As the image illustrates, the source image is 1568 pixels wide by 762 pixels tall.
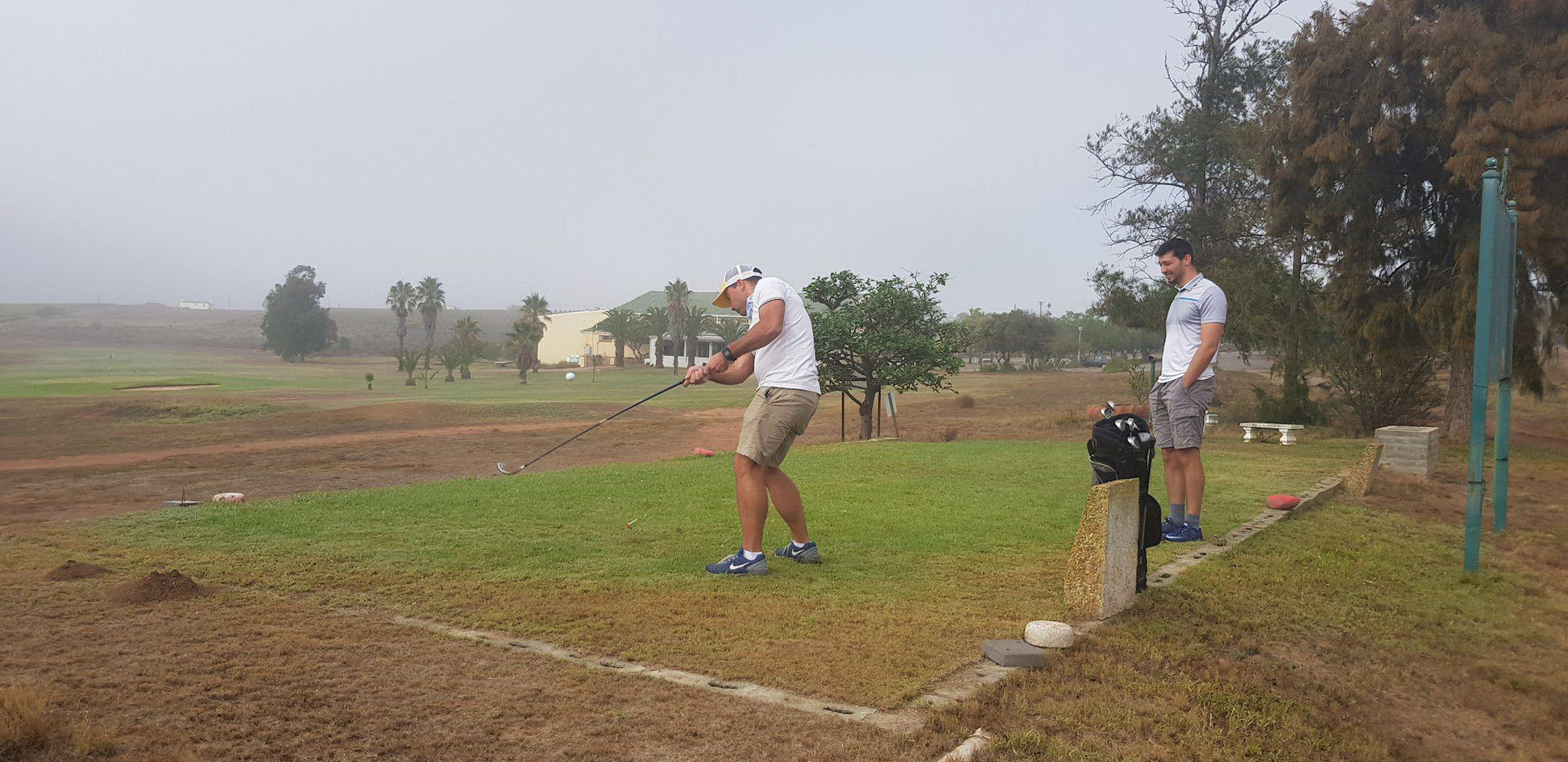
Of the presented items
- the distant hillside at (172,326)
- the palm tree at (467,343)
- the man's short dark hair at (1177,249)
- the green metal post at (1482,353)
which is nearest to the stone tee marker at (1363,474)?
the green metal post at (1482,353)

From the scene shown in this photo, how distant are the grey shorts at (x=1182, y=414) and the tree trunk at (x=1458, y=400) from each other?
1362cm

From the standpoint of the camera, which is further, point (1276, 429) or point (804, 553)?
point (1276, 429)

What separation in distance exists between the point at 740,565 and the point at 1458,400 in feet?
57.4

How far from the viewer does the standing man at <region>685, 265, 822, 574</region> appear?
570 centimetres

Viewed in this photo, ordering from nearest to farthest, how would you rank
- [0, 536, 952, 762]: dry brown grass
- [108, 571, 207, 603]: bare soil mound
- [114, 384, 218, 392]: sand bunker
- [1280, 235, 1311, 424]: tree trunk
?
1. [0, 536, 952, 762]: dry brown grass
2. [108, 571, 207, 603]: bare soil mound
3. [1280, 235, 1311, 424]: tree trunk
4. [114, 384, 218, 392]: sand bunker

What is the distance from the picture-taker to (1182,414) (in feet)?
21.9

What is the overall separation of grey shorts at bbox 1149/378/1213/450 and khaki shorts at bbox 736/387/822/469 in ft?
8.41

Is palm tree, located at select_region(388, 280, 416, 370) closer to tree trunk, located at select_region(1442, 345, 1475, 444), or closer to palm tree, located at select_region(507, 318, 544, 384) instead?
palm tree, located at select_region(507, 318, 544, 384)

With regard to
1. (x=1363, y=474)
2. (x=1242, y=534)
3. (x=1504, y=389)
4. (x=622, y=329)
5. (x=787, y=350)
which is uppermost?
(x=622, y=329)

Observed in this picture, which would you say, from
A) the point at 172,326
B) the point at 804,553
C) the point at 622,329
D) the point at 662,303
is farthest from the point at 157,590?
the point at 172,326

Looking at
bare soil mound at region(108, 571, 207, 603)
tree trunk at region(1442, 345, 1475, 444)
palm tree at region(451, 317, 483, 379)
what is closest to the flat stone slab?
bare soil mound at region(108, 571, 207, 603)

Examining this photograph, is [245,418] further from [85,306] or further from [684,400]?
[85,306]

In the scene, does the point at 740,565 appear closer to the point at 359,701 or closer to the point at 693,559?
the point at 693,559

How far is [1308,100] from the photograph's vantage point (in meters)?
17.4
